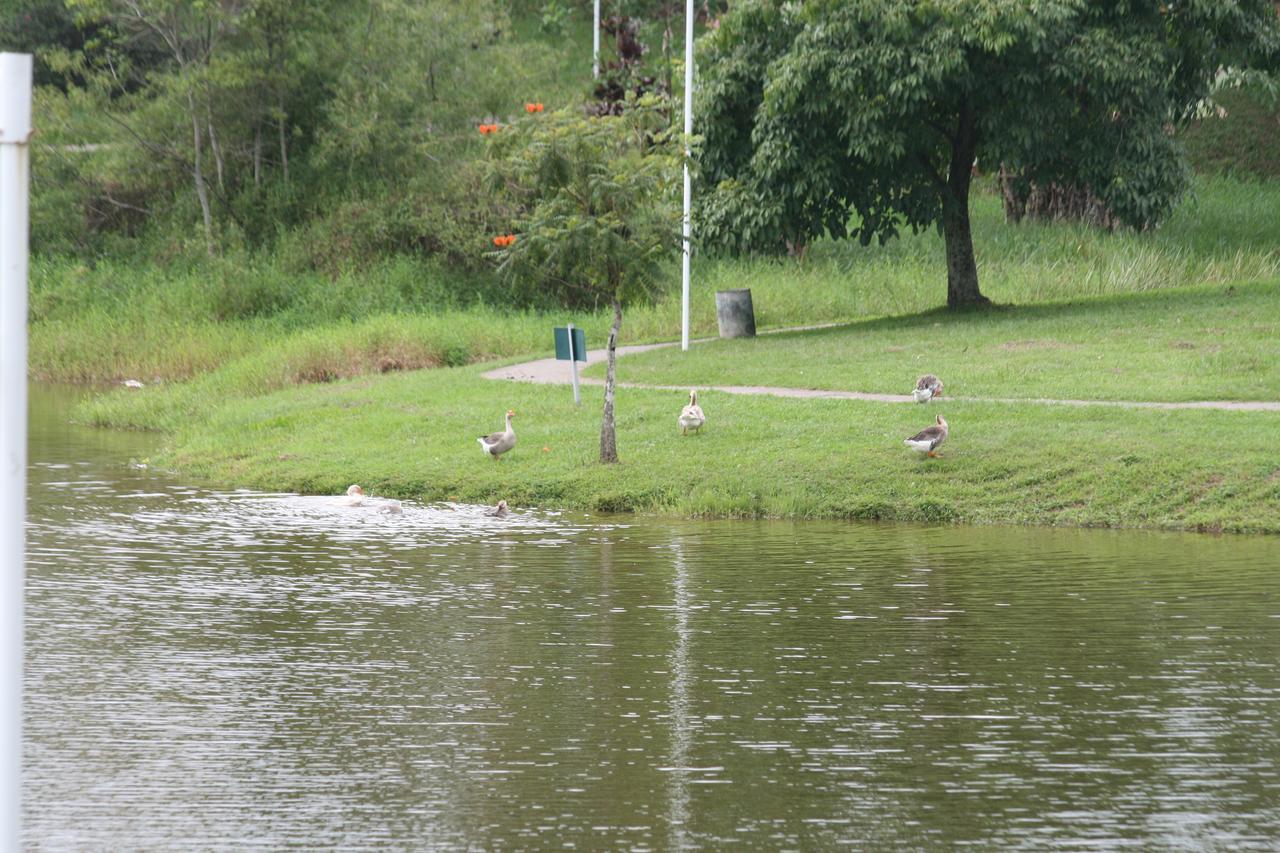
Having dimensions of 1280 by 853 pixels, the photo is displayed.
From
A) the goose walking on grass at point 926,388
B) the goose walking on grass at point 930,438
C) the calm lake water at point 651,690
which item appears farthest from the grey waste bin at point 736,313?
the calm lake water at point 651,690

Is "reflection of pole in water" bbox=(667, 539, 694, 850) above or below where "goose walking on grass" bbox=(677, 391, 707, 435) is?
below

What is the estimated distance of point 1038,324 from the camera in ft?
89.0

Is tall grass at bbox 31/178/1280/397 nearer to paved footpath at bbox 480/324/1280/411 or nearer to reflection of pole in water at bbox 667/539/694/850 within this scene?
paved footpath at bbox 480/324/1280/411

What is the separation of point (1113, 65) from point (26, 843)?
23012 millimetres

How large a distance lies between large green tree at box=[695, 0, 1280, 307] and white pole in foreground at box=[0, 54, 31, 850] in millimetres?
23004

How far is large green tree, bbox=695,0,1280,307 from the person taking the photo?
2642 cm

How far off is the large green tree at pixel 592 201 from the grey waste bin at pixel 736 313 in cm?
1085

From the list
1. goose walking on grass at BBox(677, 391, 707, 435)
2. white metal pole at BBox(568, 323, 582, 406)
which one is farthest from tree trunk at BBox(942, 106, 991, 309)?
goose walking on grass at BBox(677, 391, 707, 435)

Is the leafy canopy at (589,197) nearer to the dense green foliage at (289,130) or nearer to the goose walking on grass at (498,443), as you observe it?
the goose walking on grass at (498,443)

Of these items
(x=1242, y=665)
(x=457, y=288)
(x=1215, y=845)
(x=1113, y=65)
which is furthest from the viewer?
(x=457, y=288)

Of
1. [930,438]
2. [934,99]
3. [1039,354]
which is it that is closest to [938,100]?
[934,99]

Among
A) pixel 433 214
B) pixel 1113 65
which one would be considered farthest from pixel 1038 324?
pixel 433 214

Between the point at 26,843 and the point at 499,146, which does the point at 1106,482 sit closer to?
the point at 499,146

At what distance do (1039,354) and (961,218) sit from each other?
6.02 metres
